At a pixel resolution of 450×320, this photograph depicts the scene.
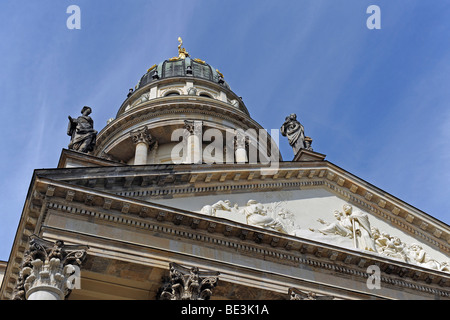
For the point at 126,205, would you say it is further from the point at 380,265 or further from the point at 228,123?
the point at 228,123

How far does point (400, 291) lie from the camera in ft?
56.3

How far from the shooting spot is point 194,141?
2994cm

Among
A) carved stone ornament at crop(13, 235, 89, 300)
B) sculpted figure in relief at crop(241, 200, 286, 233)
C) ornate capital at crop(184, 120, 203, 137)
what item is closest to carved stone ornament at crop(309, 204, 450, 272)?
sculpted figure in relief at crop(241, 200, 286, 233)

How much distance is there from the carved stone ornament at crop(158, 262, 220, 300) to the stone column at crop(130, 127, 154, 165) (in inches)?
621

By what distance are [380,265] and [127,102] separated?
24.1 metres

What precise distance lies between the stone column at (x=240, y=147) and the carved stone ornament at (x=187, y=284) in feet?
54.6

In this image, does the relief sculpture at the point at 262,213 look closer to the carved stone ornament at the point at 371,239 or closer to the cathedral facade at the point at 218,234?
the cathedral facade at the point at 218,234

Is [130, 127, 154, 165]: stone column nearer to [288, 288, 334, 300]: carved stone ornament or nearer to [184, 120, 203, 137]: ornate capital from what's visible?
[184, 120, 203, 137]: ornate capital

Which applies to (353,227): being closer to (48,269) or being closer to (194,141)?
(48,269)

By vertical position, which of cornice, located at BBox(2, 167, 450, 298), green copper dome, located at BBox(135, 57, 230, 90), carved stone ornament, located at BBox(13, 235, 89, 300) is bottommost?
carved stone ornament, located at BBox(13, 235, 89, 300)

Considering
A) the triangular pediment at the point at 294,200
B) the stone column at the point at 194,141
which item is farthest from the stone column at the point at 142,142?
the triangular pediment at the point at 294,200

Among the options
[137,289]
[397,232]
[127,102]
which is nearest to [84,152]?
[137,289]

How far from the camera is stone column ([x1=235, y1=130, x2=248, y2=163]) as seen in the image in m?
30.9

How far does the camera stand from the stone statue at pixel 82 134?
56.7 feet
